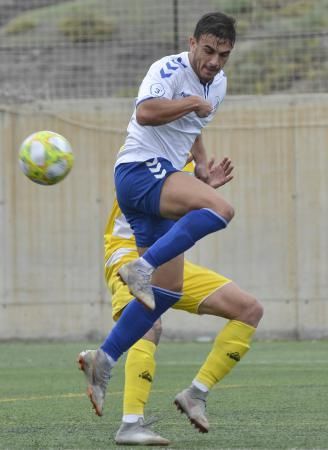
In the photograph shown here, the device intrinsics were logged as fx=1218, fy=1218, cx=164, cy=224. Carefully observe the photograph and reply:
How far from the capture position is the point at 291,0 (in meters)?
18.7

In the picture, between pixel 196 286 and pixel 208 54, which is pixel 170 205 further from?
pixel 208 54

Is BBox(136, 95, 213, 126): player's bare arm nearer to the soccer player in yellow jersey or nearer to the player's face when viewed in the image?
the player's face

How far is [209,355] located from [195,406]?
0.41 metres

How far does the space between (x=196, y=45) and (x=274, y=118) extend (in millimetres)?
8335

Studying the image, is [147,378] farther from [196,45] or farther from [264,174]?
[264,174]

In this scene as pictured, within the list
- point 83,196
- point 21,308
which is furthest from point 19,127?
point 21,308

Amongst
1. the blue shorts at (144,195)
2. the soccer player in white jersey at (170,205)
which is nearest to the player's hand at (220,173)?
the soccer player in white jersey at (170,205)

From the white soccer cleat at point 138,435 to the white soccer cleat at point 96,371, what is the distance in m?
0.20

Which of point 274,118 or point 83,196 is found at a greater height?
point 274,118

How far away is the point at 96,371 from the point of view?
248 inches

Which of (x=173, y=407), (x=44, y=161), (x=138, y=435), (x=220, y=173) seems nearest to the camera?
(x=138, y=435)

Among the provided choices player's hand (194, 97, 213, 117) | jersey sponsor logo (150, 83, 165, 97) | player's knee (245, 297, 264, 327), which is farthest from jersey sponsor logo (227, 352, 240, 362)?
jersey sponsor logo (150, 83, 165, 97)

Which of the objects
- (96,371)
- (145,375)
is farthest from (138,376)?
(96,371)

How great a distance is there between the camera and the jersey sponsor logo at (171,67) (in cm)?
645
